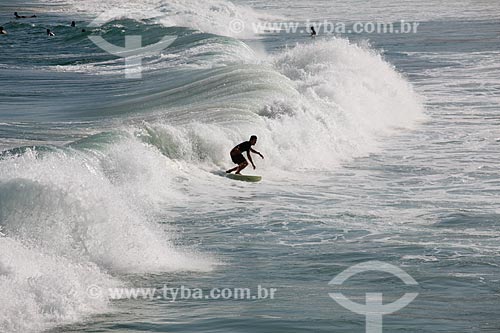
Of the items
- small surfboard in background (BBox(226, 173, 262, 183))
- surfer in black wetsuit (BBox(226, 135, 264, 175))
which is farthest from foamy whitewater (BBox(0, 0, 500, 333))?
surfer in black wetsuit (BBox(226, 135, 264, 175))

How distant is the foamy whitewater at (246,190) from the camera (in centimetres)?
993

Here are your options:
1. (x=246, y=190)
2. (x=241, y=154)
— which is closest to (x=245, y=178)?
(x=241, y=154)

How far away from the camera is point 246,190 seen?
16.4 metres

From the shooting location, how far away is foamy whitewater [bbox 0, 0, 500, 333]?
993cm

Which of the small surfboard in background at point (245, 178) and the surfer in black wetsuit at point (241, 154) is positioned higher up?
the surfer in black wetsuit at point (241, 154)

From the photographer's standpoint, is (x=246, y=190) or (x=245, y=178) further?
(x=245, y=178)

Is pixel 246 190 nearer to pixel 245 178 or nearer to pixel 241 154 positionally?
pixel 245 178

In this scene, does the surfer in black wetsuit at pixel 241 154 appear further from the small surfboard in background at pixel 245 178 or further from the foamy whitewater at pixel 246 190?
the foamy whitewater at pixel 246 190

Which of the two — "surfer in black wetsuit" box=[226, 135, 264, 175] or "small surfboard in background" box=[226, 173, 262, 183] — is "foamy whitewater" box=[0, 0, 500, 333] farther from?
"surfer in black wetsuit" box=[226, 135, 264, 175]

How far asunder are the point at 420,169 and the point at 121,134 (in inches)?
206

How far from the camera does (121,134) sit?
57.3ft

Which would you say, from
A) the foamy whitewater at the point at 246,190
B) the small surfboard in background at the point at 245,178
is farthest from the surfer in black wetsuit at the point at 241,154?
the foamy whitewater at the point at 246,190

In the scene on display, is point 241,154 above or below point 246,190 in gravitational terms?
above

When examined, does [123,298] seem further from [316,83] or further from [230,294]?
[316,83]
